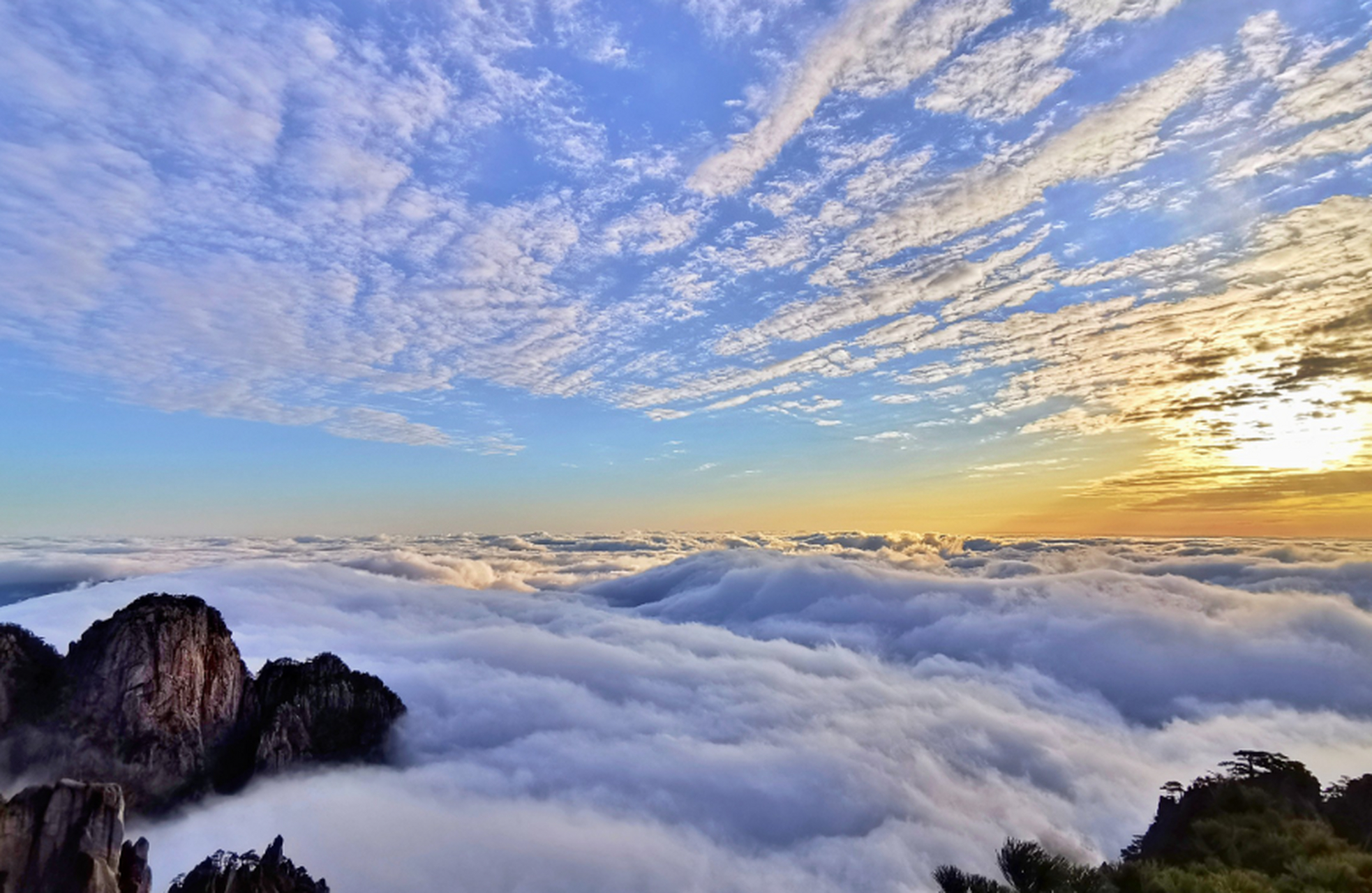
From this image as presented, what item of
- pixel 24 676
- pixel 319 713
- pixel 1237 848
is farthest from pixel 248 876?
pixel 319 713

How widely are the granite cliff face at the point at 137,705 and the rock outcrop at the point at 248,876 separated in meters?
76.0

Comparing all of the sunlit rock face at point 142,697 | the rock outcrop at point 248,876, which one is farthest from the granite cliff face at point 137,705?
the rock outcrop at point 248,876

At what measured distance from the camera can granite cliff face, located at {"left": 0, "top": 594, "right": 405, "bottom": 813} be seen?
79188 mm

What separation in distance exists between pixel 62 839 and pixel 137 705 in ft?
273

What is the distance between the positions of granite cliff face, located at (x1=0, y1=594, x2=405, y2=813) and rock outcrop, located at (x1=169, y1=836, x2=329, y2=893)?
76.0m

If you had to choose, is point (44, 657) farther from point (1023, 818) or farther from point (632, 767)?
point (1023, 818)

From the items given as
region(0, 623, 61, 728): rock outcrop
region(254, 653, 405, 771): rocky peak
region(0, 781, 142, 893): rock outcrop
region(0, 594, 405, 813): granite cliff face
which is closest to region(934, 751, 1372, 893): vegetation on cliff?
region(0, 781, 142, 893): rock outcrop

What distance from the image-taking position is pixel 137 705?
8200 centimetres

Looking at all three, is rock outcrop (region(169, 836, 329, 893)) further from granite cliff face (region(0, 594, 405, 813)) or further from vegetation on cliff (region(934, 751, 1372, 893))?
granite cliff face (region(0, 594, 405, 813))

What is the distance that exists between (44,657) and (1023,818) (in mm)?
183790

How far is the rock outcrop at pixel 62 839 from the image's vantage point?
20.9 meters

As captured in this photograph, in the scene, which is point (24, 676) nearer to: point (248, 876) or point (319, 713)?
point (319, 713)

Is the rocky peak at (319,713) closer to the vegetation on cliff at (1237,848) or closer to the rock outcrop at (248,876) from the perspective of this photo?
the rock outcrop at (248,876)

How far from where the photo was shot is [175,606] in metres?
83.4
